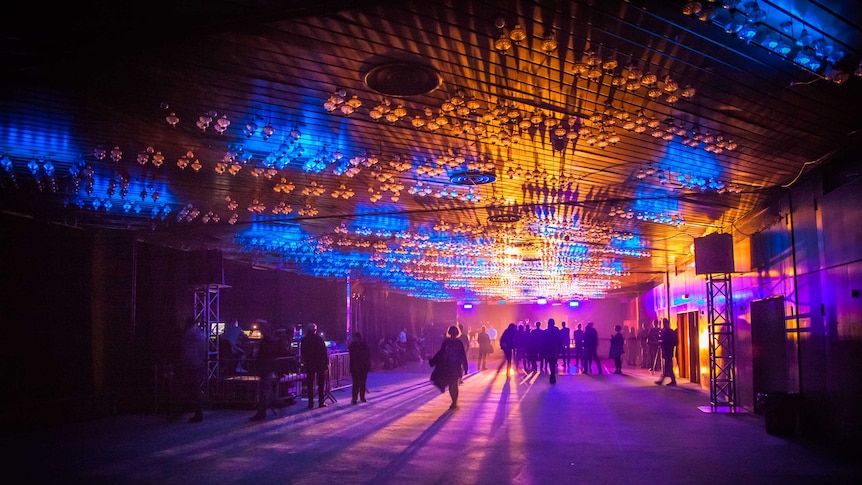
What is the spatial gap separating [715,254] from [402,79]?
896cm

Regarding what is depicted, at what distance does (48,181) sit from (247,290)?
1172 cm

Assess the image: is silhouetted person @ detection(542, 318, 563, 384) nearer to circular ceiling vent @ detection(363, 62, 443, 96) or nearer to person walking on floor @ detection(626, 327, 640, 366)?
person walking on floor @ detection(626, 327, 640, 366)

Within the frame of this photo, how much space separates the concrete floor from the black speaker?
2.89 m

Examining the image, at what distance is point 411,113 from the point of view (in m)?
7.79

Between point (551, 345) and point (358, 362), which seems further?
point (551, 345)

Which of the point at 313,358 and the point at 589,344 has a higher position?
the point at 313,358

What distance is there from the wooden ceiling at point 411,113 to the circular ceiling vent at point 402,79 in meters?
0.03

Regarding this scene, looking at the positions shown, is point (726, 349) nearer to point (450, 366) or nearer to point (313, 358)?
point (450, 366)

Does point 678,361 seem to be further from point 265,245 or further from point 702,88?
point 702,88

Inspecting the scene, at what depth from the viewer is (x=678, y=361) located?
2192cm

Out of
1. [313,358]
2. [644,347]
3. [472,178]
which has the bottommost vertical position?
[644,347]

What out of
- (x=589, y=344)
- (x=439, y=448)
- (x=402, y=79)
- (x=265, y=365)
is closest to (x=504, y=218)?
(x=265, y=365)

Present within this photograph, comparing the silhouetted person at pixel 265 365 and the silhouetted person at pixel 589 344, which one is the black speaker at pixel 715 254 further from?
the silhouetted person at pixel 589 344

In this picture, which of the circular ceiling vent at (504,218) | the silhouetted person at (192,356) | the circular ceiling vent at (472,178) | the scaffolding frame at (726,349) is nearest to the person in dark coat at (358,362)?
the silhouetted person at (192,356)
